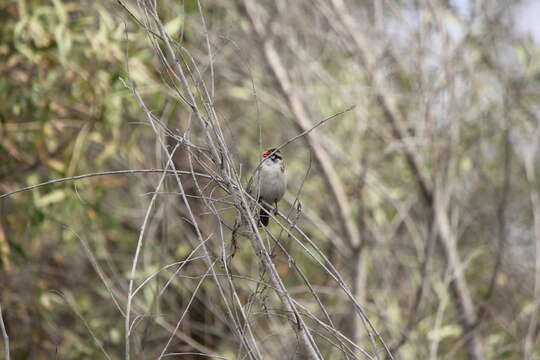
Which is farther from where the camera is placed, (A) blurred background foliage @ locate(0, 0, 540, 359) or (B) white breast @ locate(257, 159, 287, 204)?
(A) blurred background foliage @ locate(0, 0, 540, 359)

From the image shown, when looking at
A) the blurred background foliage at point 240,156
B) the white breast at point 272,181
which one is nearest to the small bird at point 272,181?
the white breast at point 272,181

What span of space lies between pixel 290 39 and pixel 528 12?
3742 millimetres

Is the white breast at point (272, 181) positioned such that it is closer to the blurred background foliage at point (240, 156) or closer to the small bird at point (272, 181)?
the small bird at point (272, 181)

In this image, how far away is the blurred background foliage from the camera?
12.8 ft

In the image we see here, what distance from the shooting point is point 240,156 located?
398 cm

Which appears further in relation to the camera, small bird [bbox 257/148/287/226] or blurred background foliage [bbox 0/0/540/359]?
blurred background foliage [bbox 0/0/540/359]

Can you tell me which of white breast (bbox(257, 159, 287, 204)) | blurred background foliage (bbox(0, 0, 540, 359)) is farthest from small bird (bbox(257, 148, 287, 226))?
blurred background foliage (bbox(0, 0, 540, 359))

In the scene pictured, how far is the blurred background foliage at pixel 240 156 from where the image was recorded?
12.8 ft

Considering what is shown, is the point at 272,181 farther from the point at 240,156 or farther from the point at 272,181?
the point at 240,156

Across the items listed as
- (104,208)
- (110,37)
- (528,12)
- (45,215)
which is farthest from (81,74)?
(528,12)

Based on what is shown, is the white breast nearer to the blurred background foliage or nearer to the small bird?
the small bird

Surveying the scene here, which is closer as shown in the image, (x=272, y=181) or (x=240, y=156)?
(x=272, y=181)

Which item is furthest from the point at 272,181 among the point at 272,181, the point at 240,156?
the point at 240,156

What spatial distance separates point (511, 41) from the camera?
16.6 feet
